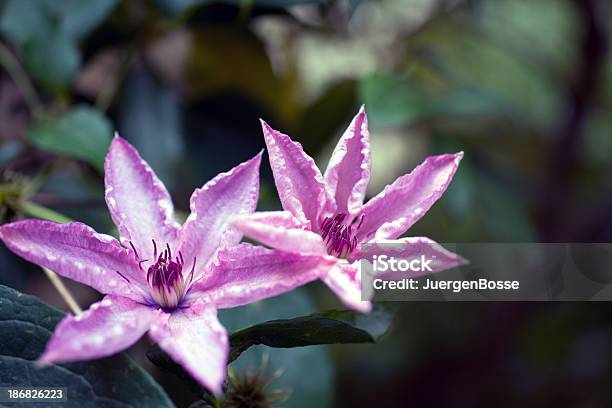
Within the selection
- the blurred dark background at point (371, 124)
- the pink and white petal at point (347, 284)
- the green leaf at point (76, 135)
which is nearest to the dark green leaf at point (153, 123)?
the blurred dark background at point (371, 124)

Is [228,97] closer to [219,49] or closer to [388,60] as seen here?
[219,49]

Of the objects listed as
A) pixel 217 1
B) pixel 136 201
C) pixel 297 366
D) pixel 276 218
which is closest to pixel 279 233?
pixel 276 218

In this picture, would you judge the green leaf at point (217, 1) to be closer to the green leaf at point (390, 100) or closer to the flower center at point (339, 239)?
the green leaf at point (390, 100)

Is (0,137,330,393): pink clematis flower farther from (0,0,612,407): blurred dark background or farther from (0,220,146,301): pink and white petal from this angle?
(0,0,612,407): blurred dark background

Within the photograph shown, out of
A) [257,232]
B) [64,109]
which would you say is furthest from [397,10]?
[257,232]

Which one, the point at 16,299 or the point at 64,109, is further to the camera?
the point at 64,109
